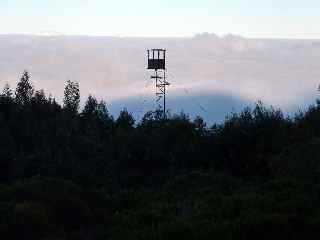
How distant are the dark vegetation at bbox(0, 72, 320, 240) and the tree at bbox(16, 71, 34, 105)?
0.10 m

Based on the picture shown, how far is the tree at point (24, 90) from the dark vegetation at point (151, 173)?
0.32 feet

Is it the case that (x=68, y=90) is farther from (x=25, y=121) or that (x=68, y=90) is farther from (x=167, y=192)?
(x=167, y=192)

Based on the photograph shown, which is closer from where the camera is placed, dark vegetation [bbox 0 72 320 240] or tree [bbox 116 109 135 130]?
dark vegetation [bbox 0 72 320 240]

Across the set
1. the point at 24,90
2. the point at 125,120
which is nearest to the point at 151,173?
the point at 125,120

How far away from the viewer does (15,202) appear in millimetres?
27500

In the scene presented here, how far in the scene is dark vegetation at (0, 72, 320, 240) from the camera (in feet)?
78.2

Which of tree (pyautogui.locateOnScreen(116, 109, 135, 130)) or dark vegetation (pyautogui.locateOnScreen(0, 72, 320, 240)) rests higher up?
tree (pyautogui.locateOnScreen(116, 109, 135, 130))

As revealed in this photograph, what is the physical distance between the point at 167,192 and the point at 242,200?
745 cm

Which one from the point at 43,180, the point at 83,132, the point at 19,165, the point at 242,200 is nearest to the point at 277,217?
the point at 242,200

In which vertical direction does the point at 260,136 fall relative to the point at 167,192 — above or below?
above

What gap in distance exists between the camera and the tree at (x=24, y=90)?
226 ft

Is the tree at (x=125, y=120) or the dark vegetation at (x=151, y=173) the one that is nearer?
the dark vegetation at (x=151, y=173)

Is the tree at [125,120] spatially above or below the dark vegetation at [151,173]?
above

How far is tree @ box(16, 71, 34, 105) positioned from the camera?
68938 millimetres
